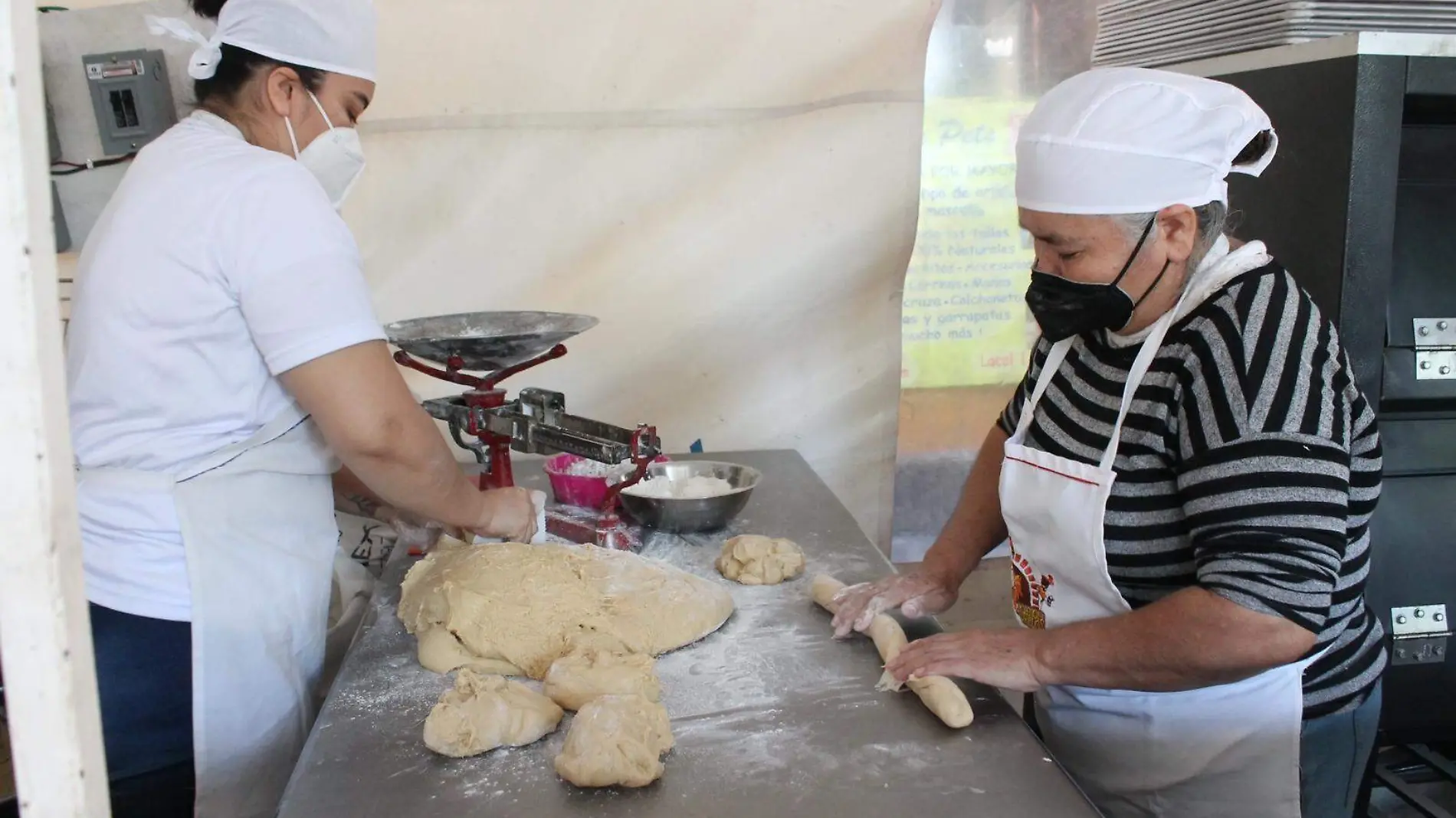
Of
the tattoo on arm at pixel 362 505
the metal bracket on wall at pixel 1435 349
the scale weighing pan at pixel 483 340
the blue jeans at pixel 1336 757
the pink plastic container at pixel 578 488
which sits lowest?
the blue jeans at pixel 1336 757

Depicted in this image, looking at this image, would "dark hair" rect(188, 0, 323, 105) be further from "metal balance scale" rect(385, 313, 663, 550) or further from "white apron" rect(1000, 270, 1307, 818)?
"white apron" rect(1000, 270, 1307, 818)

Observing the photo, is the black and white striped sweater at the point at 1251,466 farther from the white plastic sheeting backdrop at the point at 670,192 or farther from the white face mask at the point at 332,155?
the white plastic sheeting backdrop at the point at 670,192

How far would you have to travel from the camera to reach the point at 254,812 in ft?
5.56

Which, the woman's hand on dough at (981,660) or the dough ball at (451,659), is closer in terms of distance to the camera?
the woman's hand on dough at (981,660)

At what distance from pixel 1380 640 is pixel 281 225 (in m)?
1.93

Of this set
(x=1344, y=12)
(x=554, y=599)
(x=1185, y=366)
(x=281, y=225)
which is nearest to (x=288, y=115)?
(x=281, y=225)

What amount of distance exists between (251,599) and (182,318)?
1.59 ft

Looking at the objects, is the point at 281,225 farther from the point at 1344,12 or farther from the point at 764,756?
the point at 1344,12

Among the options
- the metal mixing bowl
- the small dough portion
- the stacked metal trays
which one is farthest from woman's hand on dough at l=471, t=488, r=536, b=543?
the stacked metal trays

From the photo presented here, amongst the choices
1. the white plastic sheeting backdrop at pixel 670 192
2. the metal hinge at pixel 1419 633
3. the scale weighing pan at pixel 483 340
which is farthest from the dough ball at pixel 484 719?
the metal hinge at pixel 1419 633

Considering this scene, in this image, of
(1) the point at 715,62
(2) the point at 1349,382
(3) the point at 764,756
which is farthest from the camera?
(1) the point at 715,62

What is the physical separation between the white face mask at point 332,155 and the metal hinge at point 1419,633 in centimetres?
252

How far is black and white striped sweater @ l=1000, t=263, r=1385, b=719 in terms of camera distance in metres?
1.38

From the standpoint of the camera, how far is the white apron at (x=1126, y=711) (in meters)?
1.60
